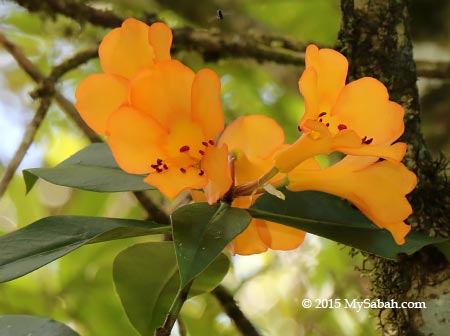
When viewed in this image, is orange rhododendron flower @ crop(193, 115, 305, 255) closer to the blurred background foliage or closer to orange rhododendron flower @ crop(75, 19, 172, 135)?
orange rhododendron flower @ crop(75, 19, 172, 135)

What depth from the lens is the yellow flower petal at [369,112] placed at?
1.90 feet

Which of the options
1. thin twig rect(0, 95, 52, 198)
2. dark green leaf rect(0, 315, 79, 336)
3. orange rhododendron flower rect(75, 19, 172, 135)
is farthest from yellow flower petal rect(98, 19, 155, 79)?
thin twig rect(0, 95, 52, 198)

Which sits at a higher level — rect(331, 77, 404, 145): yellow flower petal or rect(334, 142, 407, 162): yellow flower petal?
rect(331, 77, 404, 145): yellow flower petal

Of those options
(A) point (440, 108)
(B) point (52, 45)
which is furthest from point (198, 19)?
(A) point (440, 108)

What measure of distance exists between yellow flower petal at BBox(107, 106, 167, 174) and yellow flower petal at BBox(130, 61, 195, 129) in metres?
0.01

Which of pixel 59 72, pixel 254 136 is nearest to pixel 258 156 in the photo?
pixel 254 136

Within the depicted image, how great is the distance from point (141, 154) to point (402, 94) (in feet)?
1.17

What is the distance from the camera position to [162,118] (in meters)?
0.57

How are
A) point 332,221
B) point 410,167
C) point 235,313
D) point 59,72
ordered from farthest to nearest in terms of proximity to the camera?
point 59,72
point 235,313
point 410,167
point 332,221

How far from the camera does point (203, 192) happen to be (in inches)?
24.6

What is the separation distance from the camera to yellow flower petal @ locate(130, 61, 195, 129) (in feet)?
1.82

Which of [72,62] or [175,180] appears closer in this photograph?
[175,180]

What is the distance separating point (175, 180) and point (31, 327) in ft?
0.61

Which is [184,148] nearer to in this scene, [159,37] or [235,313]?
[159,37]
